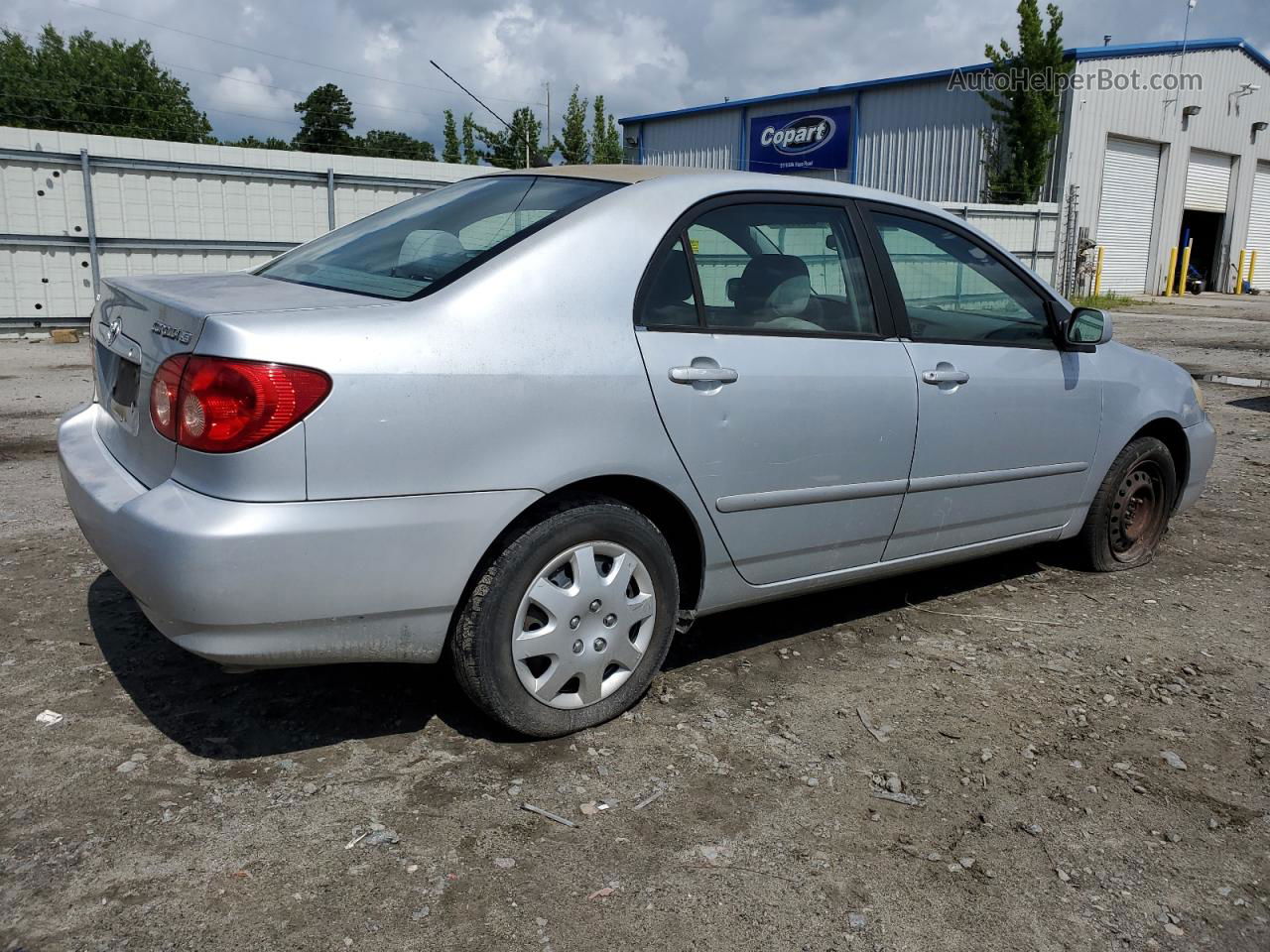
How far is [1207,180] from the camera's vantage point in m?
32.0

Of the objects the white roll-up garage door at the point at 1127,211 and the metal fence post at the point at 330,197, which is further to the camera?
the white roll-up garage door at the point at 1127,211

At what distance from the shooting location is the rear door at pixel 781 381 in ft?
10.0

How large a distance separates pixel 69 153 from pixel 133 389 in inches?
482

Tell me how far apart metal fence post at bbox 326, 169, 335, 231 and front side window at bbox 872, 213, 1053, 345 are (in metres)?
12.3

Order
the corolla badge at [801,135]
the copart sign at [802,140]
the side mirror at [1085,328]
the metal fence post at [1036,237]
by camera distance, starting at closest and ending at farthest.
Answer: the side mirror at [1085,328] → the metal fence post at [1036,237] → the copart sign at [802,140] → the corolla badge at [801,135]

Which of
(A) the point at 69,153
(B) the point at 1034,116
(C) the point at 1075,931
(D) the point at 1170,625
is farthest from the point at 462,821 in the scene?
(B) the point at 1034,116

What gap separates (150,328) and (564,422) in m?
1.09

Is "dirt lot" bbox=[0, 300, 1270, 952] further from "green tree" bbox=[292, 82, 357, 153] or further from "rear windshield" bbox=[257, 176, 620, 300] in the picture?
"green tree" bbox=[292, 82, 357, 153]

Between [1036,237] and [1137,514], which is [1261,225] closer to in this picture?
[1036,237]

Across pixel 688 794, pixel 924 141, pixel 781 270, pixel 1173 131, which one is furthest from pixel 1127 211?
pixel 688 794

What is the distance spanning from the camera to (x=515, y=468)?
271 cm

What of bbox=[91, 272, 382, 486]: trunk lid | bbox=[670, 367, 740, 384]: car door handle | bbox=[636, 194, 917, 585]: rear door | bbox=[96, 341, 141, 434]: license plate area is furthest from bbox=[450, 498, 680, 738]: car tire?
bbox=[96, 341, 141, 434]: license plate area

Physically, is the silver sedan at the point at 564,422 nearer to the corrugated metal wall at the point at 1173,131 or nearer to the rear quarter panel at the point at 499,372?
the rear quarter panel at the point at 499,372

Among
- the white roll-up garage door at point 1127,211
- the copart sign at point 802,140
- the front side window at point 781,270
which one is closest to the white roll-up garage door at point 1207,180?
the white roll-up garage door at point 1127,211
